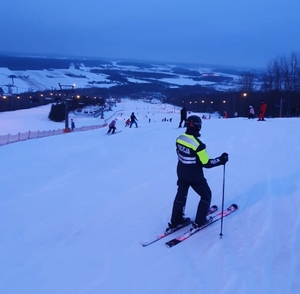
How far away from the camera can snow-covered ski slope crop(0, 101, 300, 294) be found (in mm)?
3621

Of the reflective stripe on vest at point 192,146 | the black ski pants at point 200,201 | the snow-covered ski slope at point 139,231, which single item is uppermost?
Result: the reflective stripe on vest at point 192,146

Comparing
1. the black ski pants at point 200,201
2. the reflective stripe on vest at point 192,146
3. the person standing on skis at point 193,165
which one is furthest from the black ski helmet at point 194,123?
the black ski pants at point 200,201

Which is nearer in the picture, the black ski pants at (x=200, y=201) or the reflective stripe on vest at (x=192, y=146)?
the reflective stripe on vest at (x=192, y=146)

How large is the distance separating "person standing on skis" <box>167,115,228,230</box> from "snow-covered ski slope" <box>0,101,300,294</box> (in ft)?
1.15

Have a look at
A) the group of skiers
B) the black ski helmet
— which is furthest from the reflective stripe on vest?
the group of skiers

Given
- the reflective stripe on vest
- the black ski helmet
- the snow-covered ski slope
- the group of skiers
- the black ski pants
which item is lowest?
the group of skiers

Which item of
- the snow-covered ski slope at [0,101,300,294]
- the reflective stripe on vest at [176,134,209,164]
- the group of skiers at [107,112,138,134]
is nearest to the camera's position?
the snow-covered ski slope at [0,101,300,294]

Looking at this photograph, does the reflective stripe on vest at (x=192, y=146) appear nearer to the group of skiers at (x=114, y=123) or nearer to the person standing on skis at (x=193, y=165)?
the person standing on skis at (x=193, y=165)

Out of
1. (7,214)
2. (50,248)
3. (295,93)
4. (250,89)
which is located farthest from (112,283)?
(250,89)

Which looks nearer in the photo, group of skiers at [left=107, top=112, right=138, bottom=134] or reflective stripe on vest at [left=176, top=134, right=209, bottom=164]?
reflective stripe on vest at [left=176, top=134, right=209, bottom=164]

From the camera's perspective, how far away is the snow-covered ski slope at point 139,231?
3621 millimetres

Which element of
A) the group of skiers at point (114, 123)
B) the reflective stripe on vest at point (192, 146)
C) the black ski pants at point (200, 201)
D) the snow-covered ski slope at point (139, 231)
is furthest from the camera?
the group of skiers at point (114, 123)

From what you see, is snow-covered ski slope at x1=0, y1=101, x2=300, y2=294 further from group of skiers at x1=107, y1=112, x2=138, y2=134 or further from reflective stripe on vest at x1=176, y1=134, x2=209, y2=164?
group of skiers at x1=107, y1=112, x2=138, y2=134

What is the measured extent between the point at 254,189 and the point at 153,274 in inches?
136
